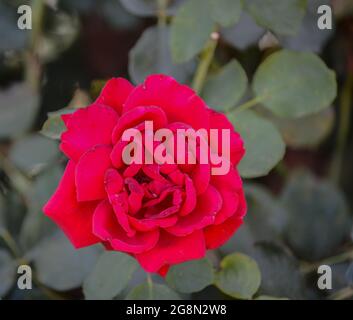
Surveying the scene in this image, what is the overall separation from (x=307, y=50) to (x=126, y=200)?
196mm

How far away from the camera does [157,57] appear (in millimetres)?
487

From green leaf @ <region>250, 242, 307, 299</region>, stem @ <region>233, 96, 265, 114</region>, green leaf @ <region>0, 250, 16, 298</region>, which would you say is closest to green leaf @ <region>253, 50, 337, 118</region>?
stem @ <region>233, 96, 265, 114</region>

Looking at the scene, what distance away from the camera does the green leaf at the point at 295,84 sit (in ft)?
1.59

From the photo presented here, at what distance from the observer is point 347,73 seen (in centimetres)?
51

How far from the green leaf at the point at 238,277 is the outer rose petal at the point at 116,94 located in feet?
0.51

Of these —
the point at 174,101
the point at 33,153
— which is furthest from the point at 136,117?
the point at 33,153

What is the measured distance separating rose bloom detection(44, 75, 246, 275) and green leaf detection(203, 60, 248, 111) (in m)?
0.06

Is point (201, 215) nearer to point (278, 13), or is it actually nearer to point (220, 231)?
point (220, 231)

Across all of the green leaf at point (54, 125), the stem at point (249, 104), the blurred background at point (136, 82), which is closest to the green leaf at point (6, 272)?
the blurred background at point (136, 82)

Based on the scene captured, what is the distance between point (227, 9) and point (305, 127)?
11cm

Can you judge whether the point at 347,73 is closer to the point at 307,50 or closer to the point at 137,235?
the point at 307,50

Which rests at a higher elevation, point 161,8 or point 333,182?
point 161,8

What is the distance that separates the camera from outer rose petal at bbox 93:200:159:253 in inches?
15.3
